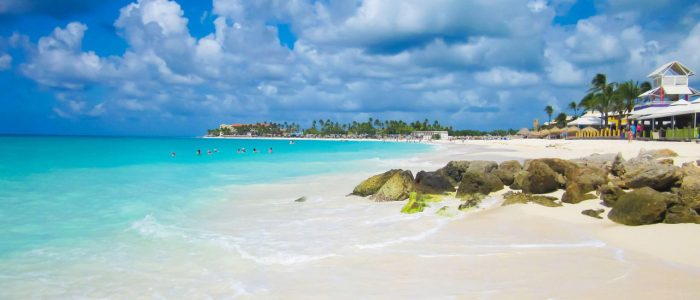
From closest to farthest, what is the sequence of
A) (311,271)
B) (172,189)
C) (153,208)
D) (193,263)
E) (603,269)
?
(603,269), (311,271), (193,263), (153,208), (172,189)

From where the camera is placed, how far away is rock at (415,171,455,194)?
11.4 meters

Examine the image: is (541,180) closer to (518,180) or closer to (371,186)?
(518,180)

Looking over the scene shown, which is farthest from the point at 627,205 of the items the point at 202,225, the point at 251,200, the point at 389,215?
the point at 251,200

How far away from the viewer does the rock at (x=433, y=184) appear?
11445 millimetres

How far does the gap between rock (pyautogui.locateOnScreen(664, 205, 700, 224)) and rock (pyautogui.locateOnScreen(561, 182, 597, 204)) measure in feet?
7.10

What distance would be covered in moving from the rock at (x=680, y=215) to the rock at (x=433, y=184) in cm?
526

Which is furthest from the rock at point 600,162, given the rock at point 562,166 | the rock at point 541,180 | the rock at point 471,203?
the rock at point 471,203

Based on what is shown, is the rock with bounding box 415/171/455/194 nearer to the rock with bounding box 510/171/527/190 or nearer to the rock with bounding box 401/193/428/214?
the rock with bounding box 510/171/527/190

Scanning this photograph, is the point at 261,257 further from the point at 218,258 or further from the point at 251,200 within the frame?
the point at 251,200

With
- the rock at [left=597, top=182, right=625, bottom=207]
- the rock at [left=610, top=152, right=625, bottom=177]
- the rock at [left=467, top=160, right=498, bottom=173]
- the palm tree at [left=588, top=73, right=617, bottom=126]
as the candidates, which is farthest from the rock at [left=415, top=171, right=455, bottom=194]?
the palm tree at [left=588, top=73, right=617, bottom=126]

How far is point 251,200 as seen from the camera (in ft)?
41.7

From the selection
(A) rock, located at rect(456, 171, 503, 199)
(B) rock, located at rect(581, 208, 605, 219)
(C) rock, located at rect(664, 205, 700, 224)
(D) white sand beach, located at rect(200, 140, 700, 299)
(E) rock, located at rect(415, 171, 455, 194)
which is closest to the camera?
(D) white sand beach, located at rect(200, 140, 700, 299)

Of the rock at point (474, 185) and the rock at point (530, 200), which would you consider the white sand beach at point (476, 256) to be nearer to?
the rock at point (530, 200)

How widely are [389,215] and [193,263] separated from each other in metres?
4.10
